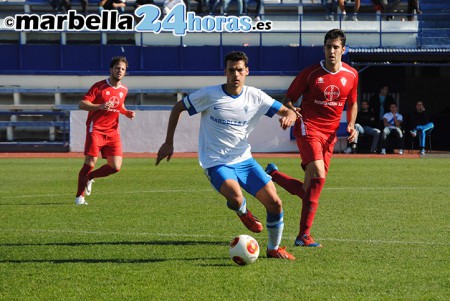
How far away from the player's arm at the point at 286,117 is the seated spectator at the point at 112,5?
25802 mm

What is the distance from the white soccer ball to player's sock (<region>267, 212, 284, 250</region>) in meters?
0.49

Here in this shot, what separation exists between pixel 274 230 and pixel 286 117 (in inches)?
42.1

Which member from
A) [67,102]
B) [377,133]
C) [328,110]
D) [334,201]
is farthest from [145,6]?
[328,110]

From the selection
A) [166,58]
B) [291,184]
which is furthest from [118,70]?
[166,58]

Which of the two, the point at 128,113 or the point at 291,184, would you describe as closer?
the point at 291,184

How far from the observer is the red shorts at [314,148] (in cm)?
1029

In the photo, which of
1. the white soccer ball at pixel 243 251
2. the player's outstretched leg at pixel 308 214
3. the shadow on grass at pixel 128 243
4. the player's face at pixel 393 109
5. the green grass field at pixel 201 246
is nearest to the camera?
the green grass field at pixel 201 246

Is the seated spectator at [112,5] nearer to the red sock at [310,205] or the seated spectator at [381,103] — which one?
the seated spectator at [381,103]

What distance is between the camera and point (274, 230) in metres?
8.82

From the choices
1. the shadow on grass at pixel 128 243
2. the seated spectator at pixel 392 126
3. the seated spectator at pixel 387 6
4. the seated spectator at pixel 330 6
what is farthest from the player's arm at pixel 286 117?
the seated spectator at pixel 330 6

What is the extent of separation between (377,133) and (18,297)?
23735 mm

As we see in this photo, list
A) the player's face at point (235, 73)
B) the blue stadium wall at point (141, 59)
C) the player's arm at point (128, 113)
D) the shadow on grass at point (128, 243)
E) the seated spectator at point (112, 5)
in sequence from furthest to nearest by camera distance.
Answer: the seated spectator at point (112, 5) → the blue stadium wall at point (141, 59) → the player's arm at point (128, 113) → the shadow on grass at point (128, 243) → the player's face at point (235, 73)

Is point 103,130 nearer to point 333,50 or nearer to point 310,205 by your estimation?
point 333,50

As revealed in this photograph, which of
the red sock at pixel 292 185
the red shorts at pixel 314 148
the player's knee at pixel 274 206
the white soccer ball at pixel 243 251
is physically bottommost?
the white soccer ball at pixel 243 251
